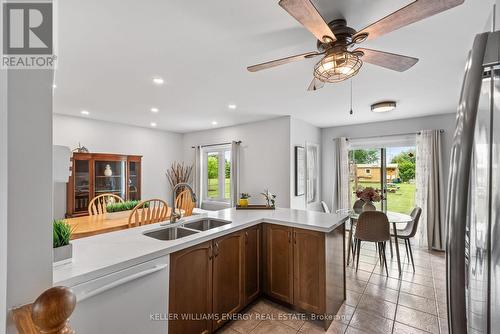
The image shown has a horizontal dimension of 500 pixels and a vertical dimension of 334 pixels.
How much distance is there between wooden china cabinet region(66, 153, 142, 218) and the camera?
4.05 metres

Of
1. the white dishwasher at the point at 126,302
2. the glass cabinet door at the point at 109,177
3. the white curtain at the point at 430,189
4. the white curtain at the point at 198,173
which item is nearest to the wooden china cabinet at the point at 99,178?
the glass cabinet door at the point at 109,177

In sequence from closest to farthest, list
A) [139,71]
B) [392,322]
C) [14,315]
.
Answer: [14,315], [392,322], [139,71]

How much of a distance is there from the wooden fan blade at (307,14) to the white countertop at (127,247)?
5.01ft

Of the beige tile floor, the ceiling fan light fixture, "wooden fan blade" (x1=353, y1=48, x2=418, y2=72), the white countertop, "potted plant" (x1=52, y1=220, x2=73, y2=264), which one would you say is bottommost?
the beige tile floor

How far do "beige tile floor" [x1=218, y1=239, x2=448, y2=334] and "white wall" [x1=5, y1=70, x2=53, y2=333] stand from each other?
1695 millimetres

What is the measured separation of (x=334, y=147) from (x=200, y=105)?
3.25 metres

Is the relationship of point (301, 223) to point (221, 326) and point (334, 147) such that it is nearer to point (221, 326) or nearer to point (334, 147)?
point (221, 326)

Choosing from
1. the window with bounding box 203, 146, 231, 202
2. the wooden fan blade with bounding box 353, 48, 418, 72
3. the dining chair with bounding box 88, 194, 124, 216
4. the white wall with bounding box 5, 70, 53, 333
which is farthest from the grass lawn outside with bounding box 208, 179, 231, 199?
the white wall with bounding box 5, 70, 53, 333

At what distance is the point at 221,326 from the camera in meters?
2.00

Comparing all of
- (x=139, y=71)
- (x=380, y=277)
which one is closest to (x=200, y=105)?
(x=139, y=71)

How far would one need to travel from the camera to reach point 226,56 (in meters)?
2.08

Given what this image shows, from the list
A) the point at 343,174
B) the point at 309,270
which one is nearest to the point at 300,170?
the point at 343,174

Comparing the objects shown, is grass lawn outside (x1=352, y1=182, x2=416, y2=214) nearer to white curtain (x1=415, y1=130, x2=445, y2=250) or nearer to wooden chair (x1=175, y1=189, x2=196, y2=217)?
white curtain (x1=415, y1=130, x2=445, y2=250)

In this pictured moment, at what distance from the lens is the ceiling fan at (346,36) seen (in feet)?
3.70
